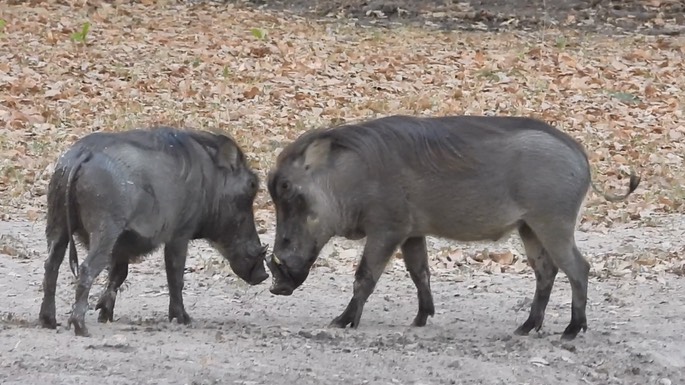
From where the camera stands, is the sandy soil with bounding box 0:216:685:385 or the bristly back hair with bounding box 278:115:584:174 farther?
the bristly back hair with bounding box 278:115:584:174

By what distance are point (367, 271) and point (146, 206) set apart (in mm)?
1224

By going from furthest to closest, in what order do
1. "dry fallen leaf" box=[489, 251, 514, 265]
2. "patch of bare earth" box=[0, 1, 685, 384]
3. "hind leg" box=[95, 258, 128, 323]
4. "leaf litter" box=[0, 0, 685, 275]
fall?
"leaf litter" box=[0, 0, 685, 275] → "dry fallen leaf" box=[489, 251, 514, 265] → "hind leg" box=[95, 258, 128, 323] → "patch of bare earth" box=[0, 1, 685, 384]

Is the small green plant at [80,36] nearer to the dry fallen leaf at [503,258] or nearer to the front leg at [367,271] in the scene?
the dry fallen leaf at [503,258]

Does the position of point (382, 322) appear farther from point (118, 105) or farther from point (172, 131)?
point (118, 105)

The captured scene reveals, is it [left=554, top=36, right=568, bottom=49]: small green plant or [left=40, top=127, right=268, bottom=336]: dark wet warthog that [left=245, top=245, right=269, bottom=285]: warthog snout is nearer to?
[left=40, top=127, right=268, bottom=336]: dark wet warthog

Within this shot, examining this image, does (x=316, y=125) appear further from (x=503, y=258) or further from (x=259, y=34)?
(x=259, y=34)

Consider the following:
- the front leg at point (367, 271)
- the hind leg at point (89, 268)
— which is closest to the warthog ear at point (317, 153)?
the front leg at point (367, 271)

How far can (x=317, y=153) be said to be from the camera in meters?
6.52

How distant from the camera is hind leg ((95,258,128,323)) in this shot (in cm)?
627

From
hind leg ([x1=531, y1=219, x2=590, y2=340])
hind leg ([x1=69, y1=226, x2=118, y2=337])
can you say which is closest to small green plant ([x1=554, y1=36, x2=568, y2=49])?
hind leg ([x1=531, y1=219, x2=590, y2=340])

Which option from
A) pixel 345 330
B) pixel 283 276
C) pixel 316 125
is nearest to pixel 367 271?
pixel 345 330

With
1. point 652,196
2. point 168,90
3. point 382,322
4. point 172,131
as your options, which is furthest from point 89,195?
point 168,90

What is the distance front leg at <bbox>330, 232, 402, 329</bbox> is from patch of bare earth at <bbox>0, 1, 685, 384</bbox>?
140mm

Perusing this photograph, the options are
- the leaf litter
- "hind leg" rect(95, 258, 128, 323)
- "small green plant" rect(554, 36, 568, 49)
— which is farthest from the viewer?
"small green plant" rect(554, 36, 568, 49)
